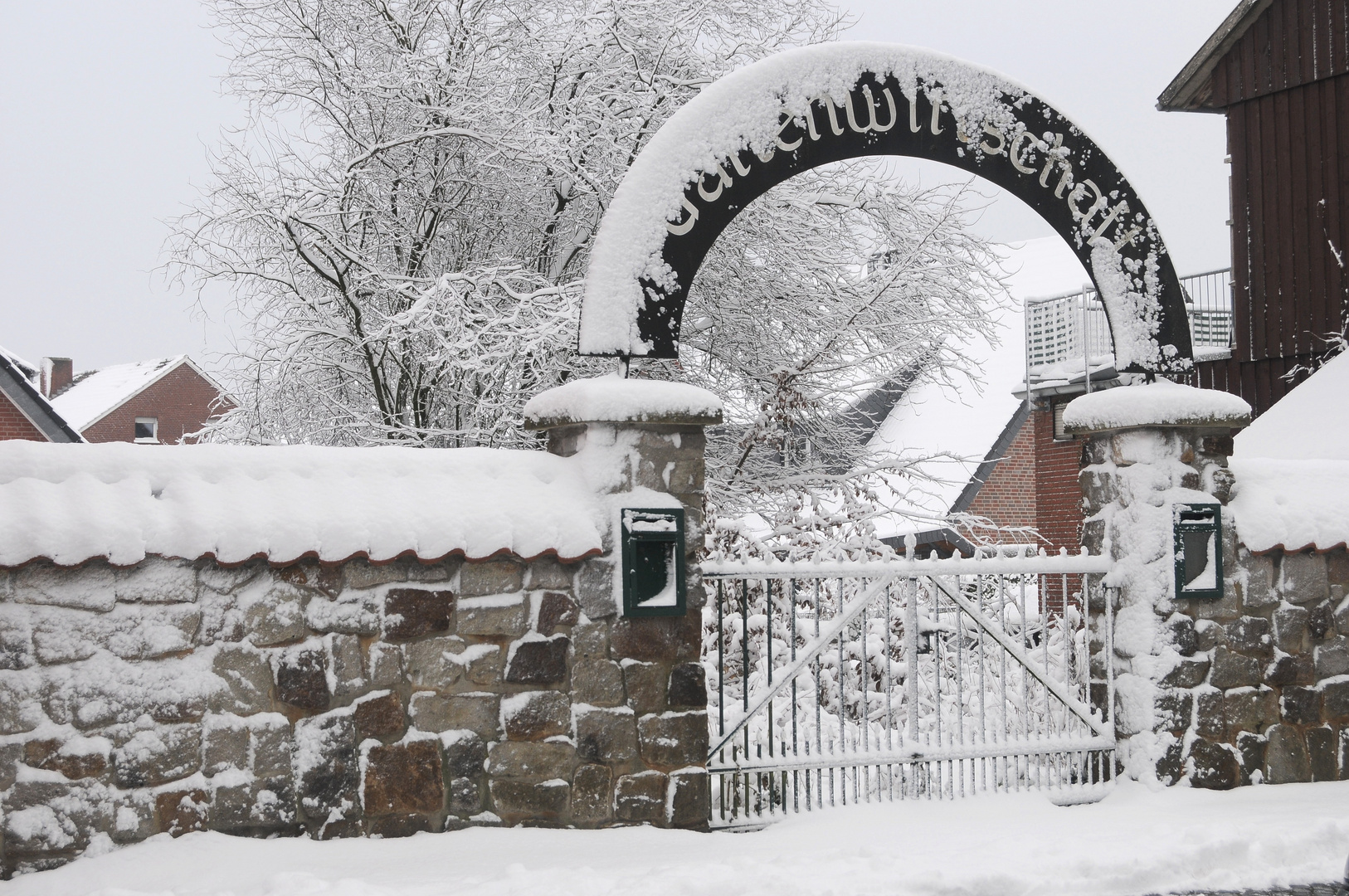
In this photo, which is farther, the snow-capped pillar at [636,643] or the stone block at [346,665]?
the snow-capped pillar at [636,643]

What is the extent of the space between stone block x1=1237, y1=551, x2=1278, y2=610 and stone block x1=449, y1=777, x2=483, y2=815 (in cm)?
389

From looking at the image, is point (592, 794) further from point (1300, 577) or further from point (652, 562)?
point (1300, 577)

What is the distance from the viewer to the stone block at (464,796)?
462 centimetres

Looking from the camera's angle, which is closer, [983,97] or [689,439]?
[689,439]

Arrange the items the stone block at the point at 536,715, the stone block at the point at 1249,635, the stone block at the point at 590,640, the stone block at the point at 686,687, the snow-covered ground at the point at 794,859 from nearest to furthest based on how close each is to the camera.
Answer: the snow-covered ground at the point at 794,859, the stone block at the point at 536,715, the stone block at the point at 590,640, the stone block at the point at 686,687, the stone block at the point at 1249,635

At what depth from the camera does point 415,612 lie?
4617 mm

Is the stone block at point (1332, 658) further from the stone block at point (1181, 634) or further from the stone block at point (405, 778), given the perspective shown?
the stone block at point (405, 778)

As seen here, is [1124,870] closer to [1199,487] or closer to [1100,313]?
[1199,487]

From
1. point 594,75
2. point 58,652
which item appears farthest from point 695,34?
point 58,652

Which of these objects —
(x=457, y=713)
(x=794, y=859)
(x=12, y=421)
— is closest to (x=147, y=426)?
(x=12, y=421)

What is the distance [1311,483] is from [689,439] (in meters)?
3.47

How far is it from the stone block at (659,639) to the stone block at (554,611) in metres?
0.20

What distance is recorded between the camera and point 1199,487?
5.77 metres

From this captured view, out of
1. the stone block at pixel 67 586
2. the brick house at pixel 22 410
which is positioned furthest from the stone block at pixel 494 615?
the brick house at pixel 22 410
